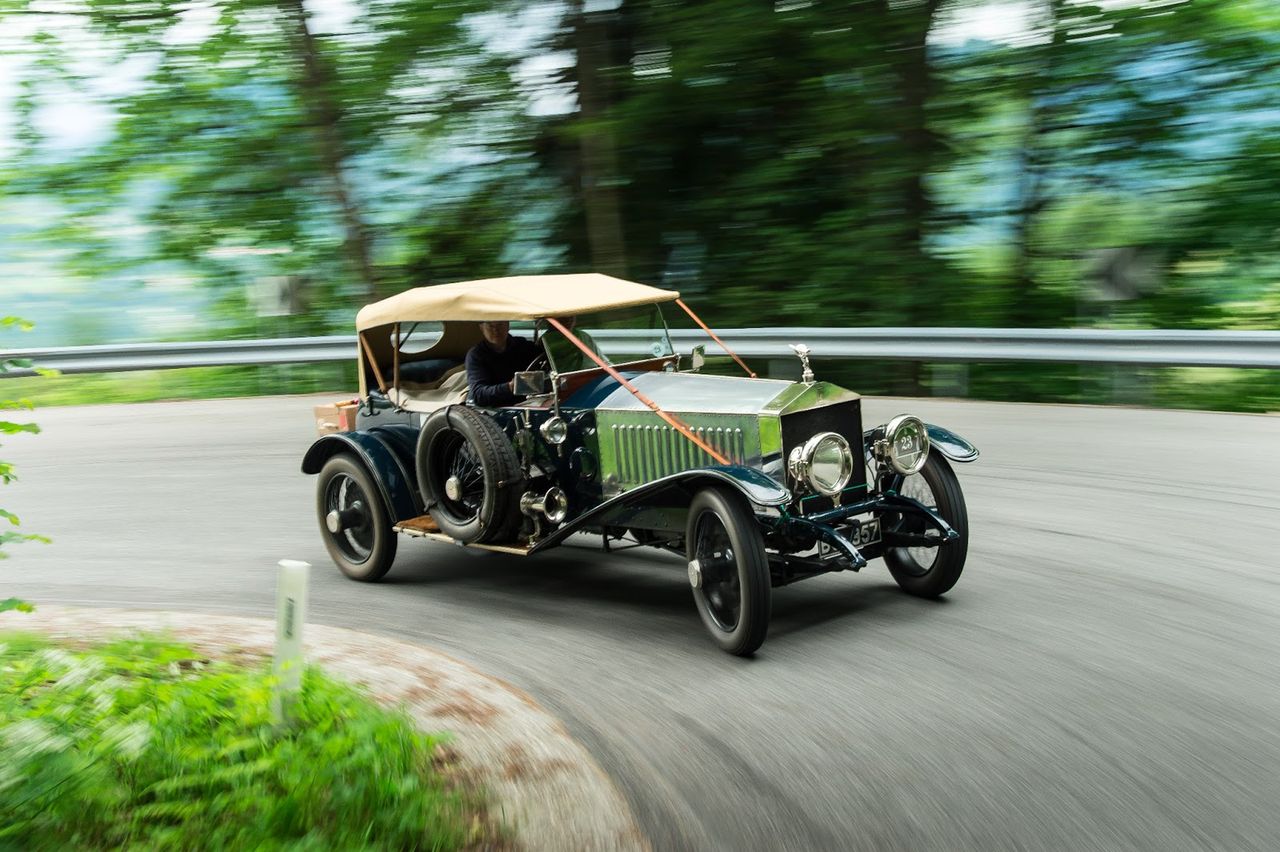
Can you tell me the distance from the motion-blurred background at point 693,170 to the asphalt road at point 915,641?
12.5ft

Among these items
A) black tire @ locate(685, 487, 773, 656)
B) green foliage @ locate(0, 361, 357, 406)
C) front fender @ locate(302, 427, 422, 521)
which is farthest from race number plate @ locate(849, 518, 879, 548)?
green foliage @ locate(0, 361, 357, 406)

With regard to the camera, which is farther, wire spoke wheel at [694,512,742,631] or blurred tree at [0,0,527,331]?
blurred tree at [0,0,527,331]

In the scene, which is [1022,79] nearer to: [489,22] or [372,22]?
[489,22]

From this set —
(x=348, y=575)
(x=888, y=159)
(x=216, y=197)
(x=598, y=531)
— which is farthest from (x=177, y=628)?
(x=216, y=197)

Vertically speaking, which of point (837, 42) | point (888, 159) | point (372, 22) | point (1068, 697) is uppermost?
point (372, 22)

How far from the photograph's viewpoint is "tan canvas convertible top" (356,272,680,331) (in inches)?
256

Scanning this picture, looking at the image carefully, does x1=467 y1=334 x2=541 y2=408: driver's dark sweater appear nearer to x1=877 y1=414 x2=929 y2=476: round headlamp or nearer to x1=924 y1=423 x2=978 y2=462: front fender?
x1=877 y1=414 x2=929 y2=476: round headlamp

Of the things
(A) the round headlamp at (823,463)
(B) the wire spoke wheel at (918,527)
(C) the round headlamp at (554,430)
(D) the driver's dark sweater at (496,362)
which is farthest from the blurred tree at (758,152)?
(A) the round headlamp at (823,463)

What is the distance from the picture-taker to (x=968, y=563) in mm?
6582

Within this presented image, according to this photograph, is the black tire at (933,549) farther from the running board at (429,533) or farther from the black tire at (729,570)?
the running board at (429,533)

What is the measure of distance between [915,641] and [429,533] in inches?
112

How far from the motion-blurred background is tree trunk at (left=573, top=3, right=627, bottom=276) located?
4cm

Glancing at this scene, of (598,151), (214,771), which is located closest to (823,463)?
(214,771)

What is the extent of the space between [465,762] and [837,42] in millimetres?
11513
